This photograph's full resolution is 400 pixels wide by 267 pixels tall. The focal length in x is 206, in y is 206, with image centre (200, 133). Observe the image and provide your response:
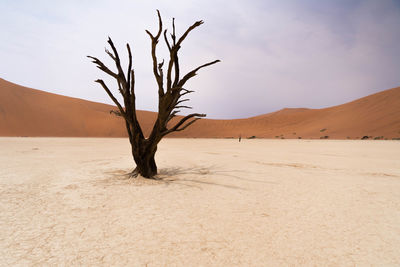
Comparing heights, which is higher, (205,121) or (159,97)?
(205,121)

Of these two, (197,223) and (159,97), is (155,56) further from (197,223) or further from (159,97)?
(197,223)

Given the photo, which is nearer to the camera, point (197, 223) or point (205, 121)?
point (197, 223)

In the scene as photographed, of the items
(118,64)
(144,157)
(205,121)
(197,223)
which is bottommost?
(197,223)

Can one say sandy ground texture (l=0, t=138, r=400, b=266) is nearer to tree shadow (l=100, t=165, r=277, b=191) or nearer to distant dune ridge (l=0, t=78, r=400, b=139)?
tree shadow (l=100, t=165, r=277, b=191)

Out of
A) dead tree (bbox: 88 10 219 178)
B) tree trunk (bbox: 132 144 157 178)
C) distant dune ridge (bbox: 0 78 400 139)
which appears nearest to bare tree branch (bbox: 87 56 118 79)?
dead tree (bbox: 88 10 219 178)

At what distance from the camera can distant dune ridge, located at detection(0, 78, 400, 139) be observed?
2495 centimetres

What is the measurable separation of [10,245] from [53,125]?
37.8 m

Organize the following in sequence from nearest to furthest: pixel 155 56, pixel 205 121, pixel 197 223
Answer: pixel 197 223, pixel 155 56, pixel 205 121

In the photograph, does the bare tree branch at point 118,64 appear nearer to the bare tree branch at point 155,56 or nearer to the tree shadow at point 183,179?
the bare tree branch at point 155,56

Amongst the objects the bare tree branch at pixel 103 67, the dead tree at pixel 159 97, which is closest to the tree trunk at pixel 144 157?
the dead tree at pixel 159 97

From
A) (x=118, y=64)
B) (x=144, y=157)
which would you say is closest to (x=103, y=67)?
(x=118, y=64)

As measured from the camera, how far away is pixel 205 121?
4844 centimetres

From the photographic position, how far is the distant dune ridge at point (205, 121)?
25.0m

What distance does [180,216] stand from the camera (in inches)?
96.4
